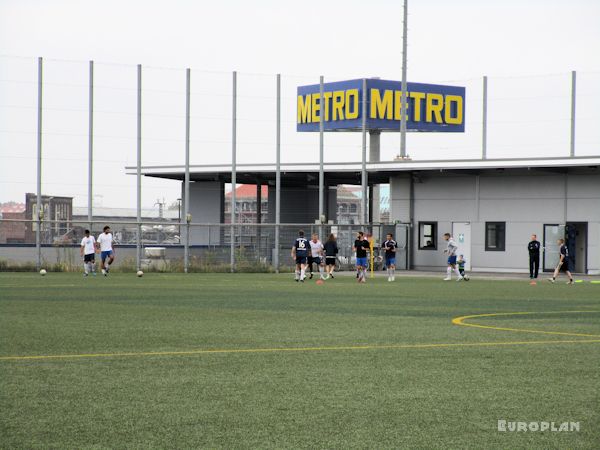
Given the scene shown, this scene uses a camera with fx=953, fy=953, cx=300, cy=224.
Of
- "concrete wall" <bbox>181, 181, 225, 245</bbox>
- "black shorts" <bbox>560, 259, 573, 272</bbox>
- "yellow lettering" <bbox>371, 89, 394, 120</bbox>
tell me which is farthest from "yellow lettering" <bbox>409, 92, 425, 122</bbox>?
"black shorts" <bbox>560, 259, 573, 272</bbox>

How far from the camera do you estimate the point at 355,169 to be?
155ft

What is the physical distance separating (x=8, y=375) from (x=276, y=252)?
34049mm

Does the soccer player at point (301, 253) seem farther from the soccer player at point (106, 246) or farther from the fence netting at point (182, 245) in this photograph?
the fence netting at point (182, 245)

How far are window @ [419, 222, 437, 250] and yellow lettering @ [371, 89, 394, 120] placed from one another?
8.11 meters

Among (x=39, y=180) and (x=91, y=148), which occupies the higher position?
(x=91, y=148)

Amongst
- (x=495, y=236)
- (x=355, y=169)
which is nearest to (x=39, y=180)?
(x=355, y=169)

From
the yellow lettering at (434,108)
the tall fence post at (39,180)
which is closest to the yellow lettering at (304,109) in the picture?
the yellow lettering at (434,108)

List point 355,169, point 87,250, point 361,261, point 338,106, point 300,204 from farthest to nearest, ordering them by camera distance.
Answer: point 300,204, point 338,106, point 355,169, point 87,250, point 361,261

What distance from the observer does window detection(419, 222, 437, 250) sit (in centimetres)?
4728

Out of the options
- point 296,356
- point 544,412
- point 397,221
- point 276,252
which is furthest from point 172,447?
point 397,221

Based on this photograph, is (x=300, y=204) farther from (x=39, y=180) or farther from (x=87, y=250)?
(x=87, y=250)

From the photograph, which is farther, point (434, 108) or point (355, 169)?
point (434, 108)

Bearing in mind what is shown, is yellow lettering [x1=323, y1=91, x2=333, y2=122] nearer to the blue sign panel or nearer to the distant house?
the blue sign panel

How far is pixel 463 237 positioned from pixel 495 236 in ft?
5.06
